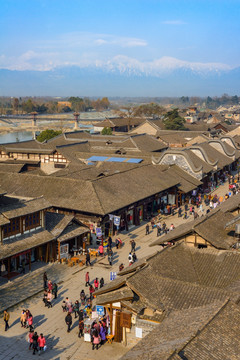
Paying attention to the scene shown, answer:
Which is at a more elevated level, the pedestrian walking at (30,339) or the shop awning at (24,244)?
the shop awning at (24,244)

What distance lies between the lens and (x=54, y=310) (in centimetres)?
2322

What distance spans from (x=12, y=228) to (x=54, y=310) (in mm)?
6391

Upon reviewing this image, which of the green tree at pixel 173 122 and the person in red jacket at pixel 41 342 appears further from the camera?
the green tree at pixel 173 122

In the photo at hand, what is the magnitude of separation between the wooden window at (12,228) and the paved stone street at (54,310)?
280 centimetres

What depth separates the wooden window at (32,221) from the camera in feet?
93.0

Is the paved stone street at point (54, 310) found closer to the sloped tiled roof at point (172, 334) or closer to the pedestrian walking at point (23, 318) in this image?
the pedestrian walking at point (23, 318)

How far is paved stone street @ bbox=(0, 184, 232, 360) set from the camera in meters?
19.0

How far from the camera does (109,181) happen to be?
38156 millimetres

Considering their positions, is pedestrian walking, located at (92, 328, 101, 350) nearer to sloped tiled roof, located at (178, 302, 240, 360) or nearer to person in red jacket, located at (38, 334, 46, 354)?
person in red jacket, located at (38, 334, 46, 354)

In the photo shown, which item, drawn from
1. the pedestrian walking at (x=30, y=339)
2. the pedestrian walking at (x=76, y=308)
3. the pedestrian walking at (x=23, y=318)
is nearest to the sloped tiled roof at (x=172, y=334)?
the pedestrian walking at (x=30, y=339)

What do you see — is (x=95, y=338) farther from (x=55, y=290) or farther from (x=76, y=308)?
(x=55, y=290)

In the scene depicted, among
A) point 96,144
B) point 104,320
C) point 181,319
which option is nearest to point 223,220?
point 104,320

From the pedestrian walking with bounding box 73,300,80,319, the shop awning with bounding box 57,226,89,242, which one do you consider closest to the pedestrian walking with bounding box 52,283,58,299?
the pedestrian walking with bounding box 73,300,80,319

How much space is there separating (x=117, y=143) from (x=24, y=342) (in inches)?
1849
